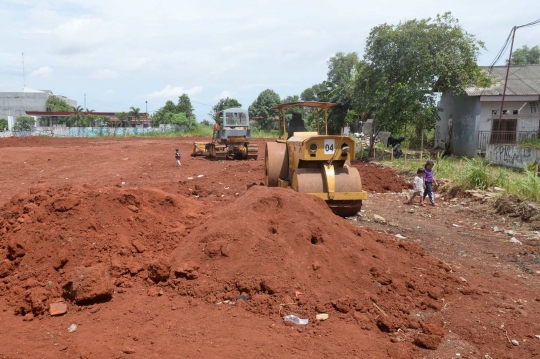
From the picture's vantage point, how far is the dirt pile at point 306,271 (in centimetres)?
411

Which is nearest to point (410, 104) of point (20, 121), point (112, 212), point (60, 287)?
point (112, 212)

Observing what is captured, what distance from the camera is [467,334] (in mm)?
3914

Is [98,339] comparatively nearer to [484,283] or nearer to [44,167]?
[484,283]

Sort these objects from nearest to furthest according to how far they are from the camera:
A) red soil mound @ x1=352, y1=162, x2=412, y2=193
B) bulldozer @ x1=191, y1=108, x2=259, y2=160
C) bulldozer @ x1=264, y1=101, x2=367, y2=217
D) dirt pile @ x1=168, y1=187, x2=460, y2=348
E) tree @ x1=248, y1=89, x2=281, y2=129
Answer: dirt pile @ x1=168, y1=187, x2=460, y2=348
bulldozer @ x1=264, y1=101, x2=367, y2=217
red soil mound @ x1=352, y1=162, x2=412, y2=193
bulldozer @ x1=191, y1=108, x2=259, y2=160
tree @ x1=248, y1=89, x2=281, y2=129

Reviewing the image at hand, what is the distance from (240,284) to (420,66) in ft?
54.8

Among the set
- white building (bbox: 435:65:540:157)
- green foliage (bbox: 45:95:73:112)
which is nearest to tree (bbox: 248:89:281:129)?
green foliage (bbox: 45:95:73:112)

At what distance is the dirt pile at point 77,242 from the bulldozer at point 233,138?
46.4 feet

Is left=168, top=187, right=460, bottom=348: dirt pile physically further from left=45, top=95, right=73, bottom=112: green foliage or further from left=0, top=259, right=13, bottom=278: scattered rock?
left=45, top=95, right=73, bottom=112: green foliage

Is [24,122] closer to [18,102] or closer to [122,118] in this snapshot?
[122,118]

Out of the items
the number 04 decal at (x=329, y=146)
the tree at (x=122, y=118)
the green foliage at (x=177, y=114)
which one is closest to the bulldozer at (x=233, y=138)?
the number 04 decal at (x=329, y=146)

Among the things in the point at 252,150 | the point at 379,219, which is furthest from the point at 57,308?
the point at 252,150

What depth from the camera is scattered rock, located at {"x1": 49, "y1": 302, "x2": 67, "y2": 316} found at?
411cm

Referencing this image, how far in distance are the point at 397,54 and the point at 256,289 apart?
56.2 ft

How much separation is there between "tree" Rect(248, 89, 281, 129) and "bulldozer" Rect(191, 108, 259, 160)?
112 feet
